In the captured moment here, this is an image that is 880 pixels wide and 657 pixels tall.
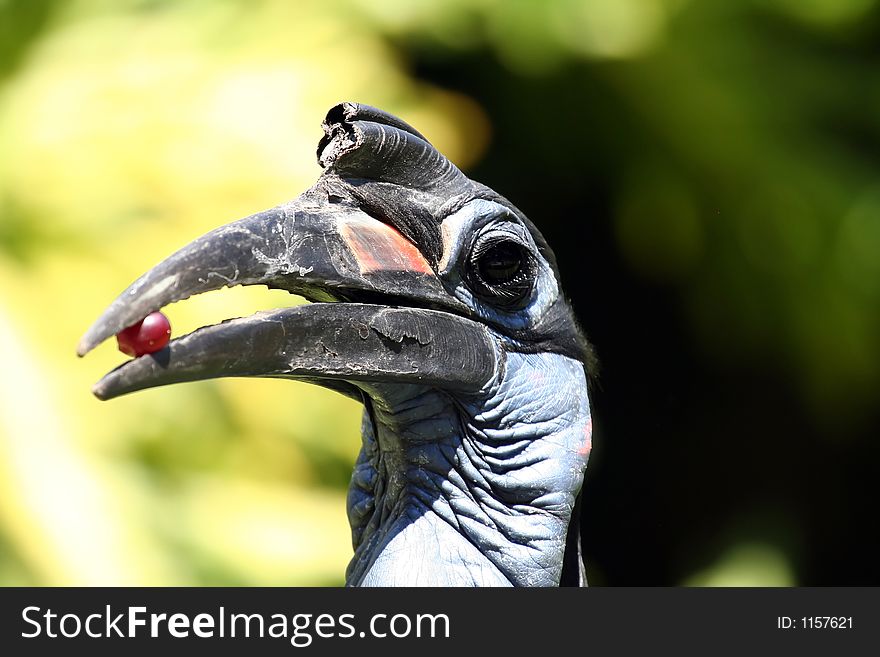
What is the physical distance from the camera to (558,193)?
20.9 feet

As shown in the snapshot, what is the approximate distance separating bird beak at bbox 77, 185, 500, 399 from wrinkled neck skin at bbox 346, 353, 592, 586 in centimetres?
10

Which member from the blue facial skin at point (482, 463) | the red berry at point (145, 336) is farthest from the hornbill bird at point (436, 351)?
the red berry at point (145, 336)

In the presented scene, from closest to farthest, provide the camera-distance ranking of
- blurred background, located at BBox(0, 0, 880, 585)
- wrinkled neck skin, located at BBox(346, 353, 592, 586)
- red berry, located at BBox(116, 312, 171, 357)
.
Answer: red berry, located at BBox(116, 312, 171, 357), wrinkled neck skin, located at BBox(346, 353, 592, 586), blurred background, located at BBox(0, 0, 880, 585)

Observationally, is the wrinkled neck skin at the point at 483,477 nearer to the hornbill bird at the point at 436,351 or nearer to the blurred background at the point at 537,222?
the hornbill bird at the point at 436,351

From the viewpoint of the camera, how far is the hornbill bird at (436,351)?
203 centimetres

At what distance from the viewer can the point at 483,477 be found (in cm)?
221

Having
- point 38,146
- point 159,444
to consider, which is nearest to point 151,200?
point 38,146

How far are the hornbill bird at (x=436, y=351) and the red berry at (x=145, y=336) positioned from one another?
228 millimetres

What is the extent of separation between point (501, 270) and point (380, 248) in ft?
0.88

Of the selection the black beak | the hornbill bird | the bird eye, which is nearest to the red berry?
the black beak

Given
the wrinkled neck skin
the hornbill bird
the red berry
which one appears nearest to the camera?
the red berry

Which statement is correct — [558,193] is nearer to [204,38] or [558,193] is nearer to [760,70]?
[760,70]

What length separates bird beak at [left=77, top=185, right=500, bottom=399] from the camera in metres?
1.82

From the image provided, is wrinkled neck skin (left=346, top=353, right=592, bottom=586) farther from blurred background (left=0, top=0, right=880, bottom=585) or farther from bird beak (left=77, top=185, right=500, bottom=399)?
blurred background (left=0, top=0, right=880, bottom=585)
